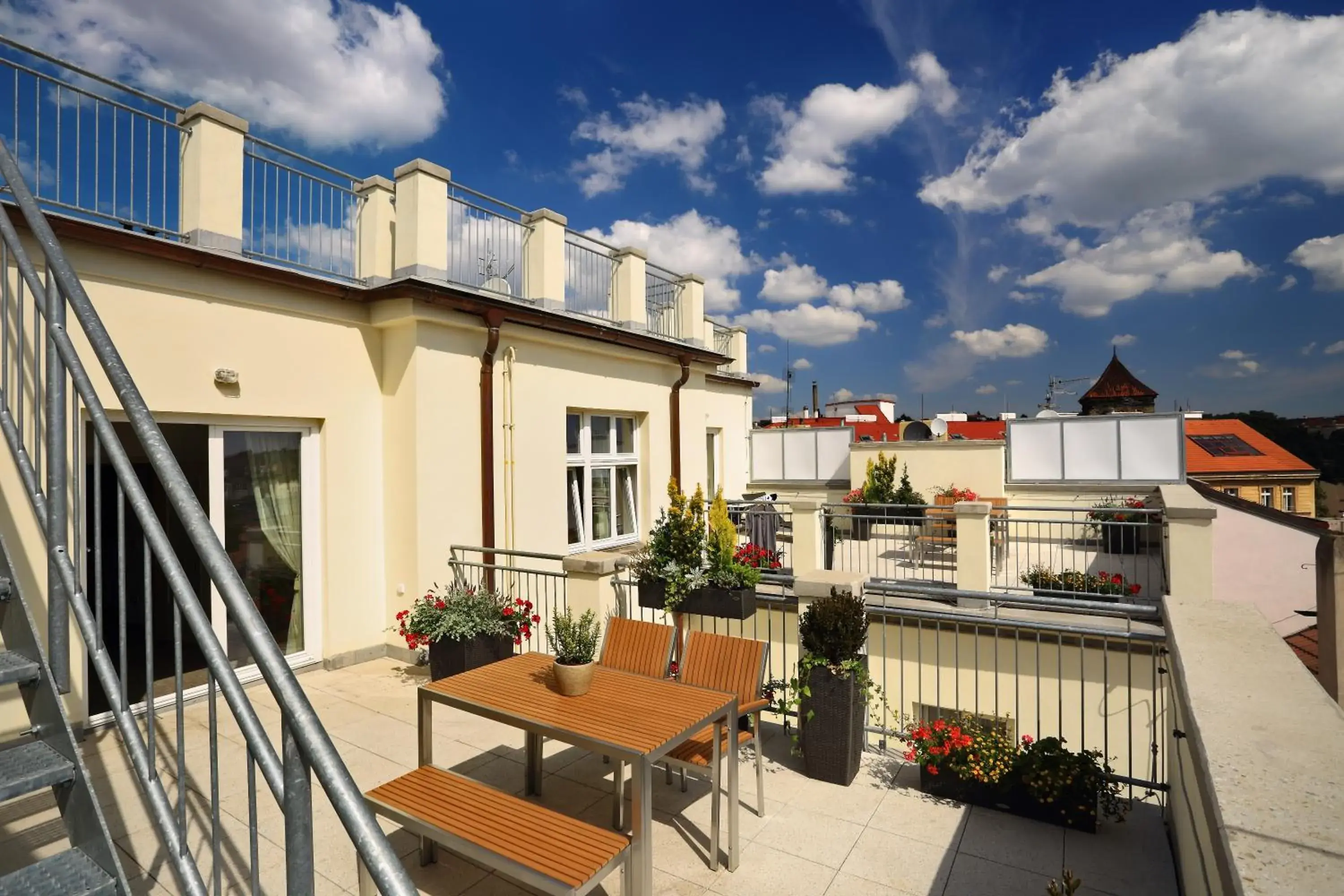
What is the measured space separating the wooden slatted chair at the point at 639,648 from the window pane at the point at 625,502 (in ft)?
17.0

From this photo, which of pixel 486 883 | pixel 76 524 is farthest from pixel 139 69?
pixel 486 883

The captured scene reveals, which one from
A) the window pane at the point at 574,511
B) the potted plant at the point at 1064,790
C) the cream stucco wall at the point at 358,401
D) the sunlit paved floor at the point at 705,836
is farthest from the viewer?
the window pane at the point at 574,511

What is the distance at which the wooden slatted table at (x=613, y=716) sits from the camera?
2.80m

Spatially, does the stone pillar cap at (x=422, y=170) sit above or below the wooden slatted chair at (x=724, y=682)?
above

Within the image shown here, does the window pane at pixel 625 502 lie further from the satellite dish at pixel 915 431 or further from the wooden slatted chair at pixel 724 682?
the satellite dish at pixel 915 431

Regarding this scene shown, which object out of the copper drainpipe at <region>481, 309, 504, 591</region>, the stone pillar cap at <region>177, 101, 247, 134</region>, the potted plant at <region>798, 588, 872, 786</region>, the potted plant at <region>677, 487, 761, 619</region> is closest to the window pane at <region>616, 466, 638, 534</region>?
the copper drainpipe at <region>481, 309, 504, 591</region>

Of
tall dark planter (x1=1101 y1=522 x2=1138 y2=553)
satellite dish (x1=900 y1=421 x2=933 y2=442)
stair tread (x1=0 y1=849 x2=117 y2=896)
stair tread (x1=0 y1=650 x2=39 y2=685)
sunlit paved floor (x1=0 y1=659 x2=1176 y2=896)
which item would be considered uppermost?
satellite dish (x1=900 y1=421 x2=933 y2=442)

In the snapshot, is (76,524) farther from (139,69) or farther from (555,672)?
(139,69)

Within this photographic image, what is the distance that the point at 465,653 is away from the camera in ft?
19.0

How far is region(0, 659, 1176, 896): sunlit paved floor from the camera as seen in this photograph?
3.26 meters

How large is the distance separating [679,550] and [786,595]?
187cm

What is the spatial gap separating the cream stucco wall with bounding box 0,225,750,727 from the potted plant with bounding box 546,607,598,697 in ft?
11.8

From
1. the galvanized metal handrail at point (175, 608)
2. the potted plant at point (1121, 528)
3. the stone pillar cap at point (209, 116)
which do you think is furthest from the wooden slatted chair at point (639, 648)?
the potted plant at point (1121, 528)

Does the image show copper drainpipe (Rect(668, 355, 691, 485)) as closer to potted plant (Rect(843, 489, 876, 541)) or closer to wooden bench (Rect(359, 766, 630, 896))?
potted plant (Rect(843, 489, 876, 541))
